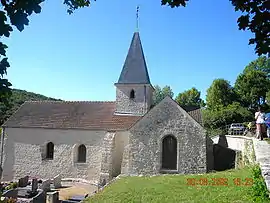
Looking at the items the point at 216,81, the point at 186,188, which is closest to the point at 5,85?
the point at 186,188

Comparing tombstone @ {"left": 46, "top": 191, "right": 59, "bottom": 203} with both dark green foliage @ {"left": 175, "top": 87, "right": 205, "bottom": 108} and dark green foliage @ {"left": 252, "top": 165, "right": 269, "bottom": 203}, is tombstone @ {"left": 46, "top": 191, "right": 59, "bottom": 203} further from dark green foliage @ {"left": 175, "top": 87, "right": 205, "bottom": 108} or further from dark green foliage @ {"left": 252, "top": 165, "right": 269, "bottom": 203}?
dark green foliage @ {"left": 175, "top": 87, "right": 205, "bottom": 108}

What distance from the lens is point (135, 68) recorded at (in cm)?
2633

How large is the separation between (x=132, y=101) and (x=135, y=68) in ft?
10.00

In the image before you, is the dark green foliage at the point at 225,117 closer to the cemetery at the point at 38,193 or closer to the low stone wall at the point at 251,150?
the low stone wall at the point at 251,150

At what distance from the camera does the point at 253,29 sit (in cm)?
313

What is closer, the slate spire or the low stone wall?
the low stone wall

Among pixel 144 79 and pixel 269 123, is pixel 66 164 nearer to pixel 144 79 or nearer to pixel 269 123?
pixel 144 79

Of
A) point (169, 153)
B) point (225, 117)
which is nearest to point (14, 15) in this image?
point (169, 153)

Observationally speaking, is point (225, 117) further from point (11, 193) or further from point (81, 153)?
point (11, 193)

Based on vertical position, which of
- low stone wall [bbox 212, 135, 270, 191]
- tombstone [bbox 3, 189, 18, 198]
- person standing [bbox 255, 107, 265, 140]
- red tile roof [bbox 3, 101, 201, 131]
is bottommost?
tombstone [bbox 3, 189, 18, 198]

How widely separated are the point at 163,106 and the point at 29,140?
490 inches

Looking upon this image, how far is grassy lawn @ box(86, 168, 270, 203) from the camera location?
32.5ft

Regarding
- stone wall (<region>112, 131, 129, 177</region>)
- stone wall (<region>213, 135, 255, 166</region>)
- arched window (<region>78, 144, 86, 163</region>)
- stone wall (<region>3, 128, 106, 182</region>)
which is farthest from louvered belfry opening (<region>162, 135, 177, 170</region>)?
arched window (<region>78, 144, 86, 163</region>)
